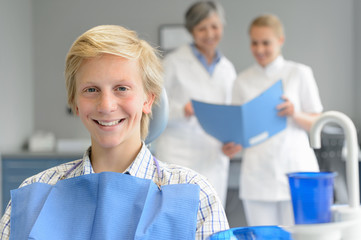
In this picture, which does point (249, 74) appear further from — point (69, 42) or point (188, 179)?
point (69, 42)

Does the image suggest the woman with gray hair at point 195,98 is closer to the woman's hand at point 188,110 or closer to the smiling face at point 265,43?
the woman's hand at point 188,110

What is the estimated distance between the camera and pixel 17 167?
385 cm

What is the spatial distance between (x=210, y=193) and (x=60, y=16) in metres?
3.96

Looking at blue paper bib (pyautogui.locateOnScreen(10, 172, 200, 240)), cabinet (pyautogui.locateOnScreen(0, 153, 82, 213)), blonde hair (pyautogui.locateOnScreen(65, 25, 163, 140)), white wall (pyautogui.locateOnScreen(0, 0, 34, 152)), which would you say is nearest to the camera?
blue paper bib (pyautogui.locateOnScreen(10, 172, 200, 240))

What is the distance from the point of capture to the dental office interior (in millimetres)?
3986

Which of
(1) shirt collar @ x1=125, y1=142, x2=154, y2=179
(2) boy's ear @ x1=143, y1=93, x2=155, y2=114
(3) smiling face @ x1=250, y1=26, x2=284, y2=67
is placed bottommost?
(1) shirt collar @ x1=125, y1=142, x2=154, y2=179

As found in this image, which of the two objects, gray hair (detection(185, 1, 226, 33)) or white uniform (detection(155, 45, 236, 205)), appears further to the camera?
white uniform (detection(155, 45, 236, 205))

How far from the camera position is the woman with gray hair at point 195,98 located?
2643mm

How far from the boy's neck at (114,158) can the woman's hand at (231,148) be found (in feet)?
4.37

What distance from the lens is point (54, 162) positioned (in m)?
3.89

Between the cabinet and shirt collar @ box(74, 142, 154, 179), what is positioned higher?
shirt collar @ box(74, 142, 154, 179)

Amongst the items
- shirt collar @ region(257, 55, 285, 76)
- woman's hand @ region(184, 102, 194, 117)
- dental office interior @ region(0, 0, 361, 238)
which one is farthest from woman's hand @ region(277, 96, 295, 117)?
dental office interior @ region(0, 0, 361, 238)

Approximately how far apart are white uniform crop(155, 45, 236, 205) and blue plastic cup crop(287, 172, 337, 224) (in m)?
2.07

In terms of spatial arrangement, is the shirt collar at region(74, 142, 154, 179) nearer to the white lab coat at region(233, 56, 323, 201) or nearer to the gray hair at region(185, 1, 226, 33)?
the white lab coat at region(233, 56, 323, 201)
